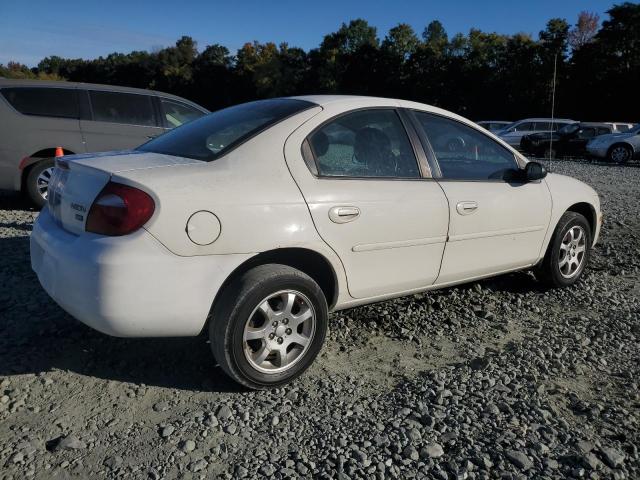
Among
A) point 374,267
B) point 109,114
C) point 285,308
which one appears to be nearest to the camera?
point 285,308

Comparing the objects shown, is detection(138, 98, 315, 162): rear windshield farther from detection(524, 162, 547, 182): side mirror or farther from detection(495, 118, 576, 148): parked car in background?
detection(495, 118, 576, 148): parked car in background

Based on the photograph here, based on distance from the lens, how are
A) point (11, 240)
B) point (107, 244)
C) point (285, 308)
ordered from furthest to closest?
point (11, 240), point (285, 308), point (107, 244)

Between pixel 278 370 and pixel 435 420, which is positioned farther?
pixel 278 370

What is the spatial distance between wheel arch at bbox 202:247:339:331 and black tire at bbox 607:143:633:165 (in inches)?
780

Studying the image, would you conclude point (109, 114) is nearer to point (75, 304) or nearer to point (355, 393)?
point (75, 304)

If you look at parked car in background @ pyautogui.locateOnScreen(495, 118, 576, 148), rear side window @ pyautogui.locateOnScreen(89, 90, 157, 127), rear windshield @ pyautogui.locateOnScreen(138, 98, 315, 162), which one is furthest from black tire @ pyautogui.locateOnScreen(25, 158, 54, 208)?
parked car in background @ pyautogui.locateOnScreen(495, 118, 576, 148)

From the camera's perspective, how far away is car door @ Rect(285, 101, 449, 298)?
3.12 metres

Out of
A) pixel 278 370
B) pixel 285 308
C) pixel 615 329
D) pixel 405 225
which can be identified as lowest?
pixel 615 329

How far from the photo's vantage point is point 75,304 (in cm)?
271

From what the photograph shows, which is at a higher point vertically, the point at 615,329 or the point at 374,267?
the point at 374,267

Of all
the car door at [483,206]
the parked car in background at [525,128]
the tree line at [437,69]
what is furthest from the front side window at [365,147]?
the parked car in background at [525,128]

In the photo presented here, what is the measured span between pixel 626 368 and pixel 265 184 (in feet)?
8.20

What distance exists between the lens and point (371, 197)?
3.28m

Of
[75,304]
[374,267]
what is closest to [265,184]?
[374,267]
